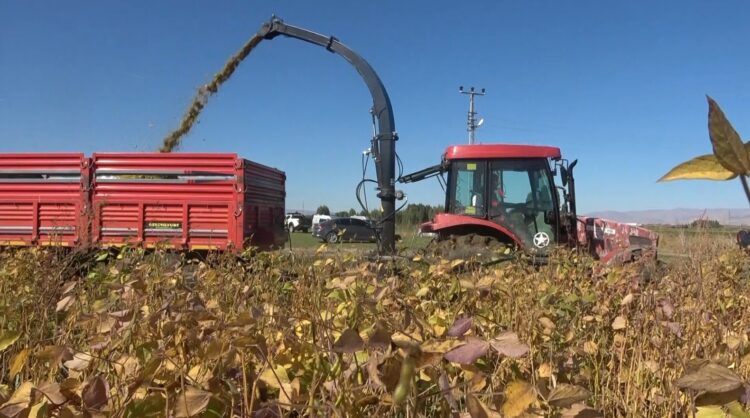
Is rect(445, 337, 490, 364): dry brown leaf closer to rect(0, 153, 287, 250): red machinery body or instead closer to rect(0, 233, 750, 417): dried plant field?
rect(0, 233, 750, 417): dried plant field

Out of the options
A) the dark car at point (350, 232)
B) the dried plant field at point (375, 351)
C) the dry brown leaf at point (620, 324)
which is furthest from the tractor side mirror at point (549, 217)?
the dry brown leaf at point (620, 324)

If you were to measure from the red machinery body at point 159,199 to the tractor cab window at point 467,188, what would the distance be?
274cm

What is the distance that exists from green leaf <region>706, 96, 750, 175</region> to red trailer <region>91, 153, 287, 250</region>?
21.2ft

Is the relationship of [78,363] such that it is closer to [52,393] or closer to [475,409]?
[52,393]

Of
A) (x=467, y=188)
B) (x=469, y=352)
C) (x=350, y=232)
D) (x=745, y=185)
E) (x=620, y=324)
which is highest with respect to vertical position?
(x=467, y=188)

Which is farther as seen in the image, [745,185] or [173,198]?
[173,198]

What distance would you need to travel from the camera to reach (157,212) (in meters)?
6.77

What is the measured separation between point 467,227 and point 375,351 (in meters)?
6.31

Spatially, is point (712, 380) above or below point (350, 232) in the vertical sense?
below

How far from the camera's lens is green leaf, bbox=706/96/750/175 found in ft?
1.50

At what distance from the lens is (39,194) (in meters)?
6.91

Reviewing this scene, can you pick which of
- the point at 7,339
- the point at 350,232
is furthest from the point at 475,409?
the point at 350,232

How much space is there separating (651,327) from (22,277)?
289cm

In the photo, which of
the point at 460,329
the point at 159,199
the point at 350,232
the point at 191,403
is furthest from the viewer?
the point at 350,232
